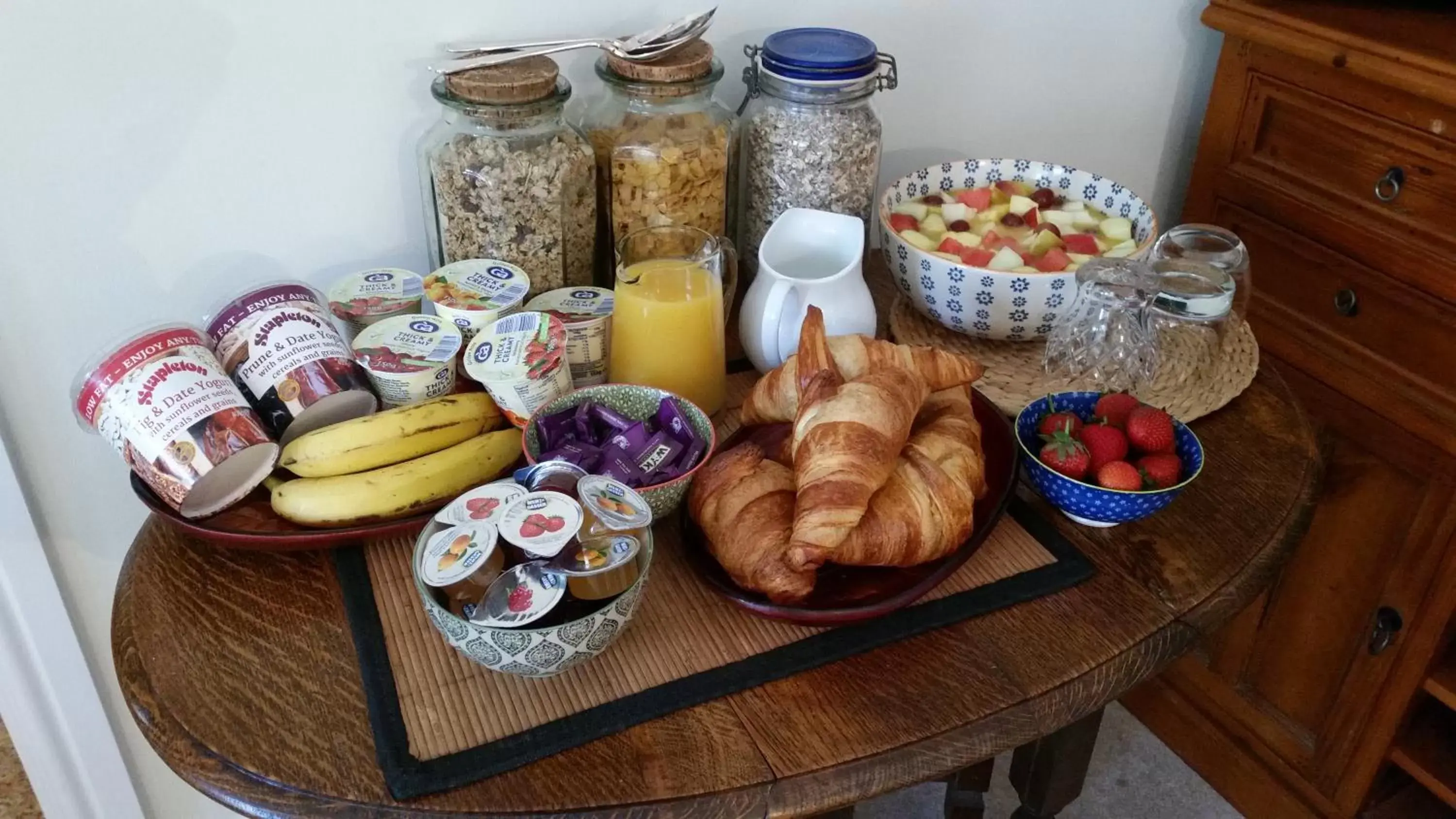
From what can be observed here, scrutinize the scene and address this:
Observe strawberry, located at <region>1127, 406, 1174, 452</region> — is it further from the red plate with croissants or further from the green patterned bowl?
the green patterned bowl

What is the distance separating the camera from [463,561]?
663mm

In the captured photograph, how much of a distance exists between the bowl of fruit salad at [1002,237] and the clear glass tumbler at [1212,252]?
0.08 feet

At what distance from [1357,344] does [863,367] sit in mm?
746

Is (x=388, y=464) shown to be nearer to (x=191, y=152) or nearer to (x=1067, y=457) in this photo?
(x=191, y=152)

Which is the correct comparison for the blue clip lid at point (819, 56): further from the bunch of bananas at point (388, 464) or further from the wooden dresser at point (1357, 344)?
the wooden dresser at point (1357, 344)

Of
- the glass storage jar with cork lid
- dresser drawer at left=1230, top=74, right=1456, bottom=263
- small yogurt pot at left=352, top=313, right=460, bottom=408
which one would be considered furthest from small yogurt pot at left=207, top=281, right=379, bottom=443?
dresser drawer at left=1230, top=74, right=1456, bottom=263

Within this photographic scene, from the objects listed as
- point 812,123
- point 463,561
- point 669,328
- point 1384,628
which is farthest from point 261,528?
point 1384,628

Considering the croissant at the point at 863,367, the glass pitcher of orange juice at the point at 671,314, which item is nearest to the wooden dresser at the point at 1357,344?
the croissant at the point at 863,367

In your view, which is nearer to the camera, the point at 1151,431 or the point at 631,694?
the point at 631,694

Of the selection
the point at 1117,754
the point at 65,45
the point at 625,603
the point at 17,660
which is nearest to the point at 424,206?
the point at 65,45

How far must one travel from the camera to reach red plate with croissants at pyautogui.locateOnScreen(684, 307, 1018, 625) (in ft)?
2.35

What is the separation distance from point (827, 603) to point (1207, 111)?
92 cm

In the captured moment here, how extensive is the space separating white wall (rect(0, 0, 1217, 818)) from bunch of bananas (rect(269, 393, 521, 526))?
266 millimetres

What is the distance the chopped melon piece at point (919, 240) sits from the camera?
3.31 feet
